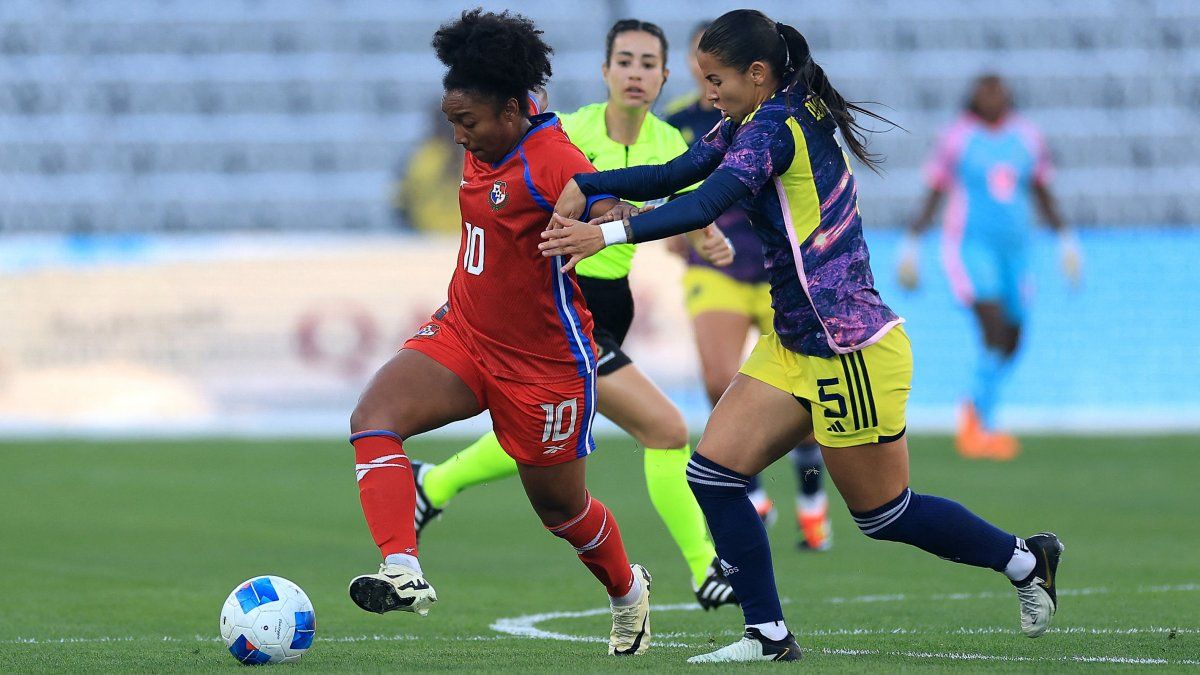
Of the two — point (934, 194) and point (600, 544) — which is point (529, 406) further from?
point (934, 194)

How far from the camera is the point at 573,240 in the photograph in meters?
5.16

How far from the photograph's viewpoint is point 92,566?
28.8ft

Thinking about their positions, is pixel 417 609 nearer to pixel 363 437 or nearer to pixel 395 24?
pixel 363 437

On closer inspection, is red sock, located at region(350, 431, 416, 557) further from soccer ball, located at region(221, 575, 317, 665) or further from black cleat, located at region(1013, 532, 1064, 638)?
black cleat, located at region(1013, 532, 1064, 638)

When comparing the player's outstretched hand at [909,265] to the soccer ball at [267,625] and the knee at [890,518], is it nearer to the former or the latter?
the knee at [890,518]

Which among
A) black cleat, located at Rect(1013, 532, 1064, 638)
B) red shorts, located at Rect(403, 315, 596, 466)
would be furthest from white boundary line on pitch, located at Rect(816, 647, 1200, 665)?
red shorts, located at Rect(403, 315, 596, 466)

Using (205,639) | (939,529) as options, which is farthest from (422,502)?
(939,529)

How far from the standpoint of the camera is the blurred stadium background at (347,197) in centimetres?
1622

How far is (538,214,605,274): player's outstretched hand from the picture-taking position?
514 cm

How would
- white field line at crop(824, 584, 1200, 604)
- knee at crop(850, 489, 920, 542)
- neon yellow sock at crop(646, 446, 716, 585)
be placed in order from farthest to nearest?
1. white field line at crop(824, 584, 1200, 604)
2. neon yellow sock at crop(646, 446, 716, 585)
3. knee at crop(850, 489, 920, 542)

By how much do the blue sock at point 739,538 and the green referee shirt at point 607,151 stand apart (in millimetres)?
1961

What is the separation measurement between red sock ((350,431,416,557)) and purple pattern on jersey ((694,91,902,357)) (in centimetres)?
130

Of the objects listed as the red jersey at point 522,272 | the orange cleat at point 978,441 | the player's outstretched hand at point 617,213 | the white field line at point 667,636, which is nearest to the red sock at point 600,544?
the white field line at point 667,636

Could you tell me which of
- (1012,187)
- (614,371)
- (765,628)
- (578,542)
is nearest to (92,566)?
(614,371)
